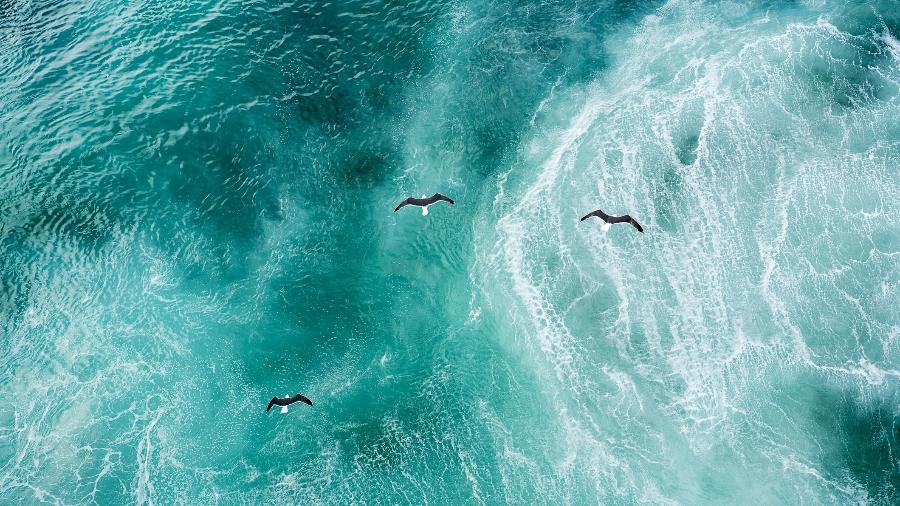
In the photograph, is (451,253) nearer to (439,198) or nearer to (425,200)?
(439,198)

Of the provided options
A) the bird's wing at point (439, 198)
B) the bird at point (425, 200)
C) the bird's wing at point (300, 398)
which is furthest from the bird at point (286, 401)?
the bird's wing at point (439, 198)

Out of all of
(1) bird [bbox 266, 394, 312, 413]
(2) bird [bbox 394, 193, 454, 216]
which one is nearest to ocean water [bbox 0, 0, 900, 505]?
(1) bird [bbox 266, 394, 312, 413]

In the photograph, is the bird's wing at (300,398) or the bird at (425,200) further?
the bird at (425,200)

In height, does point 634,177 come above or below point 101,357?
above

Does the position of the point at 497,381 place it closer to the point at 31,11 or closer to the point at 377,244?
the point at 377,244

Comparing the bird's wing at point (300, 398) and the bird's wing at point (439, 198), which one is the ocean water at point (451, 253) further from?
the bird's wing at point (439, 198)

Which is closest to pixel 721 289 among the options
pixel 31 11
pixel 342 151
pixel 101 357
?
pixel 342 151

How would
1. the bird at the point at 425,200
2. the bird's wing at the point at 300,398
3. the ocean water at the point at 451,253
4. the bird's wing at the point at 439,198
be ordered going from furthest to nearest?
the bird's wing at the point at 439,198 < the bird at the point at 425,200 < the bird's wing at the point at 300,398 < the ocean water at the point at 451,253

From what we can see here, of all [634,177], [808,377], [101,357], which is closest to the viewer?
[808,377]
